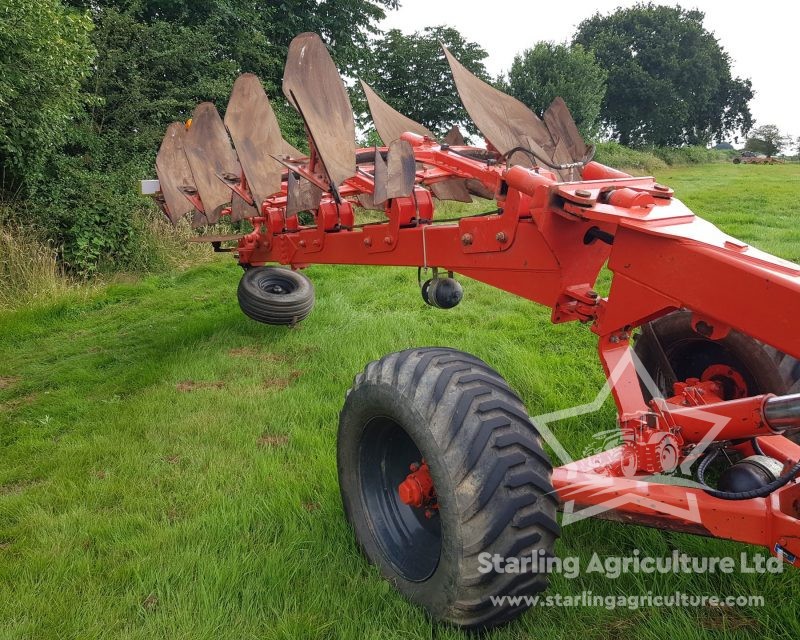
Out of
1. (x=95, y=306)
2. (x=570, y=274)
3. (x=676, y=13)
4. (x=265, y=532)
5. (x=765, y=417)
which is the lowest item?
(x=95, y=306)

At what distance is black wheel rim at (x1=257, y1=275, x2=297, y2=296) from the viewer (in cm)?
587

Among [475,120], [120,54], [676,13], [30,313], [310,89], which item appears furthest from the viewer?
[676,13]

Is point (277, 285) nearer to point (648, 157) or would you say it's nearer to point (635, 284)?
point (635, 284)

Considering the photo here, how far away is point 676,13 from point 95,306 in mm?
57176

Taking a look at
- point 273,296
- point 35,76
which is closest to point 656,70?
point 35,76

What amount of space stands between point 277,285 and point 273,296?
38cm

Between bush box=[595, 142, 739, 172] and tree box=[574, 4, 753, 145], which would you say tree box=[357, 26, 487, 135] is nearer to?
bush box=[595, 142, 739, 172]

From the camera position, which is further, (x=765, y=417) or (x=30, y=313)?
(x=30, y=313)

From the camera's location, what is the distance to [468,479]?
1789 millimetres

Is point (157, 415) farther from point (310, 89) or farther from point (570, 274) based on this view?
point (570, 274)

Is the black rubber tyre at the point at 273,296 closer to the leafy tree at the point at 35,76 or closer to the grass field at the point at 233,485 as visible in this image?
the grass field at the point at 233,485

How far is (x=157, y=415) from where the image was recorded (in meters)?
4.07

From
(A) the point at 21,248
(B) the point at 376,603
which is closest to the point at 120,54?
(A) the point at 21,248

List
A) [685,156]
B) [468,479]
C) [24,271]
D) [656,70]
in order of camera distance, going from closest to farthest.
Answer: [468,479]
[24,271]
[685,156]
[656,70]
